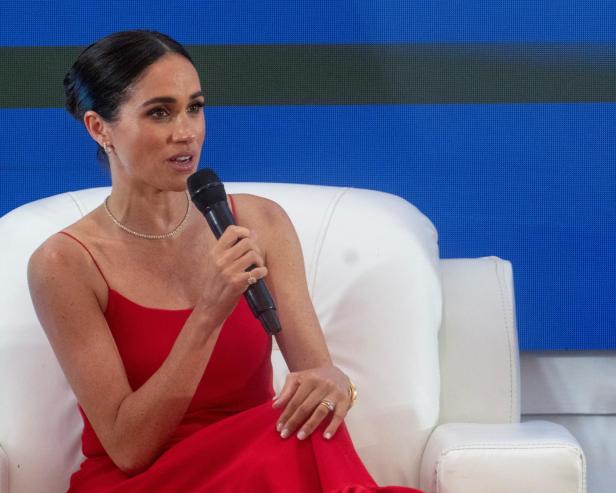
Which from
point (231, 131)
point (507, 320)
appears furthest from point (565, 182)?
point (231, 131)

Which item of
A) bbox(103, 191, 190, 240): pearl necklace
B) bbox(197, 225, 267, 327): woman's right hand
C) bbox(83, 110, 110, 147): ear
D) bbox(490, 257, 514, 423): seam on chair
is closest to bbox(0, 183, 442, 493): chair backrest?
bbox(490, 257, 514, 423): seam on chair

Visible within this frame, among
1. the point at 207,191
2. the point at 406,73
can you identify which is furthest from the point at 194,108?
the point at 406,73

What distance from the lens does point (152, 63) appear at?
81.7 inches

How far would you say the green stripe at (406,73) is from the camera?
287 cm

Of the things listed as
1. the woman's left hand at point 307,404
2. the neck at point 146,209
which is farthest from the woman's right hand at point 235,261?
the neck at point 146,209

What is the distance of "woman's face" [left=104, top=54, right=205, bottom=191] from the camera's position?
203 cm

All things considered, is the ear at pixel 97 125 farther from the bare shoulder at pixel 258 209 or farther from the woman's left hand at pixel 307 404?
the woman's left hand at pixel 307 404

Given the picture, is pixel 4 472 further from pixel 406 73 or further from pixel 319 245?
pixel 406 73

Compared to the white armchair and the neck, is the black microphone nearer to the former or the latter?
the neck

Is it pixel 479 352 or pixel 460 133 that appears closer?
pixel 479 352

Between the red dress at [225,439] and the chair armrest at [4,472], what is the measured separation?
0.13 metres

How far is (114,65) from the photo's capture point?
2068 millimetres

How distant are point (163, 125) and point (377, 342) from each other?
638 millimetres

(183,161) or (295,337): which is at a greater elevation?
(183,161)
